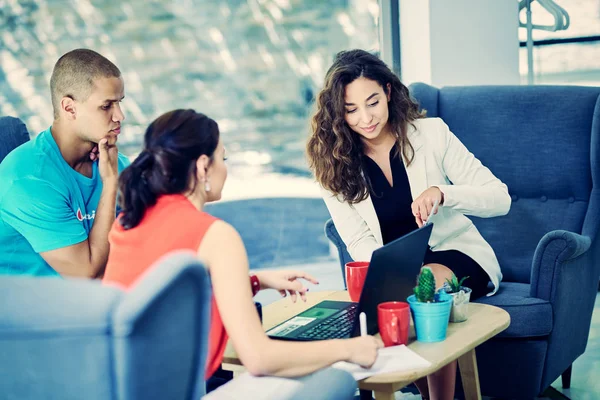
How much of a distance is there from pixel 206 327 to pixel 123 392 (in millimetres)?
132

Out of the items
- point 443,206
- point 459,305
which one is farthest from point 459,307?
point 443,206

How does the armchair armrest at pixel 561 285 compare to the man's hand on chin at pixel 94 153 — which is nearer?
the man's hand on chin at pixel 94 153

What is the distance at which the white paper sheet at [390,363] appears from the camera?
1.48m

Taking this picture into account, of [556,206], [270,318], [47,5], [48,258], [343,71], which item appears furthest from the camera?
[47,5]

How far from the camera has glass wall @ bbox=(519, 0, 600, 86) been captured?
4102mm

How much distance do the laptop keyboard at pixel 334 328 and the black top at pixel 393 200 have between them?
67 centimetres

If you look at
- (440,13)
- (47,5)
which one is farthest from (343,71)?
(47,5)

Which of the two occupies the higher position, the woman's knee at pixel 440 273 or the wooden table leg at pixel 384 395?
the woman's knee at pixel 440 273

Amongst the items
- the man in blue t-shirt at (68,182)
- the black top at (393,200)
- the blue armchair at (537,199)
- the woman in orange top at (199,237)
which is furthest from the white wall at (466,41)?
the woman in orange top at (199,237)

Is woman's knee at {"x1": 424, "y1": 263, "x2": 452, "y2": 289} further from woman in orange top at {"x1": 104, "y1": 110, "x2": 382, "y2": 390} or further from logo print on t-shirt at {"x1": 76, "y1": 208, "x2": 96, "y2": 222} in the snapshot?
logo print on t-shirt at {"x1": 76, "y1": 208, "x2": 96, "y2": 222}

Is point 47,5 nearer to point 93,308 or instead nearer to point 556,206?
point 556,206

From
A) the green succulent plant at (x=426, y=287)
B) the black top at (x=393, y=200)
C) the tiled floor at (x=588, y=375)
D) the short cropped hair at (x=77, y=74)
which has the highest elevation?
the short cropped hair at (x=77, y=74)

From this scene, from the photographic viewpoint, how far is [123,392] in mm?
913

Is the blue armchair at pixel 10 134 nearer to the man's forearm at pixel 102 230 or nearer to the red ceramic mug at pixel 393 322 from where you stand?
the man's forearm at pixel 102 230
